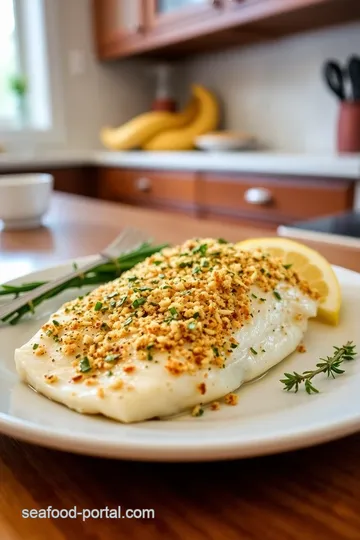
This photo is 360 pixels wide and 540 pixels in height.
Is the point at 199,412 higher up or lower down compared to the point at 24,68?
lower down

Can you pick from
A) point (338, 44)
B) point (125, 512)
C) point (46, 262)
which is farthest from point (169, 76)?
point (125, 512)

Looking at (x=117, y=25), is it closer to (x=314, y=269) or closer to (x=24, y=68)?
(x=24, y=68)

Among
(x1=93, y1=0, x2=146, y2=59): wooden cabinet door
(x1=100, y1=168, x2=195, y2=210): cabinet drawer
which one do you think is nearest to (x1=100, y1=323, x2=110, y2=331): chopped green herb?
(x1=100, y1=168, x2=195, y2=210): cabinet drawer

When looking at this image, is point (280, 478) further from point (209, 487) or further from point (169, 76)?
point (169, 76)

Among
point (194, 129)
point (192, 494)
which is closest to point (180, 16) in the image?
point (194, 129)

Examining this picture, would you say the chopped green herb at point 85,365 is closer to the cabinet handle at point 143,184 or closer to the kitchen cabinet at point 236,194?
the kitchen cabinet at point 236,194
